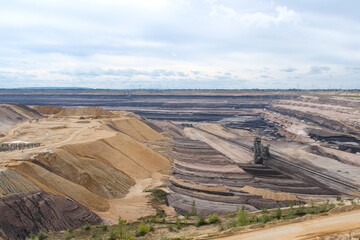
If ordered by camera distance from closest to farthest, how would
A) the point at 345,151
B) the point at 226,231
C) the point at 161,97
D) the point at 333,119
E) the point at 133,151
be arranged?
the point at 226,231
the point at 133,151
the point at 345,151
the point at 333,119
the point at 161,97

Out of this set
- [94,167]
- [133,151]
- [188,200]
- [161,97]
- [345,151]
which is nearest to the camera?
[188,200]

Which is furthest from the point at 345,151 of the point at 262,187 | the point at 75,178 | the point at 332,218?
the point at 332,218

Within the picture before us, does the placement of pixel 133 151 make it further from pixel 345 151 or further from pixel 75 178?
pixel 345 151

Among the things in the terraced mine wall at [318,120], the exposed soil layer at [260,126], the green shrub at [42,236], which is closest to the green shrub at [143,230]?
the green shrub at [42,236]

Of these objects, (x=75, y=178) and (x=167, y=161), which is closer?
(x=75, y=178)

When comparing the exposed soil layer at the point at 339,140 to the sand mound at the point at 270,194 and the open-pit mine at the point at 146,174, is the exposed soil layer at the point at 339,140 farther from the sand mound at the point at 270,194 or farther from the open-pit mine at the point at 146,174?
the sand mound at the point at 270,194

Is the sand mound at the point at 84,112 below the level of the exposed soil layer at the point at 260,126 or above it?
above
